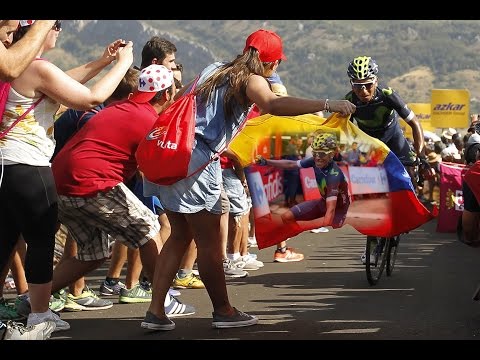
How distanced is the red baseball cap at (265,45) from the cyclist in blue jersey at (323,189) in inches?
42.7

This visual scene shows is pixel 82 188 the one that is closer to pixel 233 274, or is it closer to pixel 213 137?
pixel 213 137

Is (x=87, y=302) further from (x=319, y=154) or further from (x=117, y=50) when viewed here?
(x=117, y=50)

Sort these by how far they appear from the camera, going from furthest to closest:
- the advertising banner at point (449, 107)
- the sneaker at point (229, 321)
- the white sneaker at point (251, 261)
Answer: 1. the advertising banner at point (449, 107)
2. the white sneaker at point (251, 261)
3. the sneaker at point (229, 321)

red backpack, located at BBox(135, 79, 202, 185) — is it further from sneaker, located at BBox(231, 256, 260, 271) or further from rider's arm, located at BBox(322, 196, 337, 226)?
sneaker, located at BBox(231, 256, 260, 271)

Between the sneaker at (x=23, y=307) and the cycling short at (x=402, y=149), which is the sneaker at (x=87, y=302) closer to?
the sneaker at (x=23, y=307)

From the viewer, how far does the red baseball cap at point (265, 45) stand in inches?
293

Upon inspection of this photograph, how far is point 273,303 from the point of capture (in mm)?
9219

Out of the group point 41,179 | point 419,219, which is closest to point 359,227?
point 419,219

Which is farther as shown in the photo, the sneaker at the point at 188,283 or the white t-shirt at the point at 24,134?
the sneaker at the point at 188,283

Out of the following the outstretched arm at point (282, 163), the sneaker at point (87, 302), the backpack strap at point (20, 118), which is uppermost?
the backpack strap at point (20, 118)

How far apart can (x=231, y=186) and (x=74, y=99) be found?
481 centimetres

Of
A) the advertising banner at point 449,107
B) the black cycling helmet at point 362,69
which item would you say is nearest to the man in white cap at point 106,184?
the black cycling helmet at point 362,69

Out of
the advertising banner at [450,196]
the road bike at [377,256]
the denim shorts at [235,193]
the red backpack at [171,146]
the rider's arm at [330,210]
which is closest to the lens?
the red backpack at [171,146]
